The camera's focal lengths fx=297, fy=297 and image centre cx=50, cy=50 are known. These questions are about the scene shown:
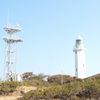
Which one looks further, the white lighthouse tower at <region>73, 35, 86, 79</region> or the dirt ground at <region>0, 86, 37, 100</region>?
the white lighthouse tower at <region>73, 35, 86, 79</region>

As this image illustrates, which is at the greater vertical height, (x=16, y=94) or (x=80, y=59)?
(x=80, y=59)

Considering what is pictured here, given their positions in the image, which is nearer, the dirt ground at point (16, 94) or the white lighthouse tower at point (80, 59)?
the dirt ground at point (16, 94)

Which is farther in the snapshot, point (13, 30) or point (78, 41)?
point (78, 41)

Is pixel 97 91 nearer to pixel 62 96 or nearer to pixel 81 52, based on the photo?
pixel 62 96

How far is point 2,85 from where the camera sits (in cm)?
2148

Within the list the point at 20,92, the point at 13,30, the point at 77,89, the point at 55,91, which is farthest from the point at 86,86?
the point at 13,30

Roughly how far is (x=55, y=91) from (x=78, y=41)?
106 ft

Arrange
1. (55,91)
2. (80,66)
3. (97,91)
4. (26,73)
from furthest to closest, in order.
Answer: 1. (80,66)
2. (26,73)
3. (55,91)
4. (97,91)

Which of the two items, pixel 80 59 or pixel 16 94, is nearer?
pixel 16 94

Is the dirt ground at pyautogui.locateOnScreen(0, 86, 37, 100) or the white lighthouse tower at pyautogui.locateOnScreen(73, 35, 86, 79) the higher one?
the white lighthouse tower at pyautogui.locateOnScreen(73, 35, 86, 79)

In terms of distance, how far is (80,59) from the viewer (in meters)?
46.9

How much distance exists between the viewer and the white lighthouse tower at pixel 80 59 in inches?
1825

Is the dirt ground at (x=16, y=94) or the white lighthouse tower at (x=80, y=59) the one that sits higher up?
the white lighthouse tower at (x=80, y=59)

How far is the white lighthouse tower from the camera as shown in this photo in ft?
152
